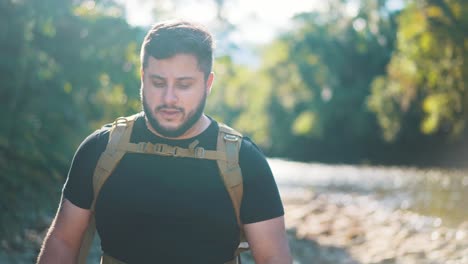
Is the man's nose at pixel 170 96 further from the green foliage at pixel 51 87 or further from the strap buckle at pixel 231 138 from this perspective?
the green foliage at pixel 51 87

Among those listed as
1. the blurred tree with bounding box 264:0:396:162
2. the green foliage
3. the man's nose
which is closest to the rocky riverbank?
the green foliage

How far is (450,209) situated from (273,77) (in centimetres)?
3742

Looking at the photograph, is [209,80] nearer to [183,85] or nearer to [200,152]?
[183,85]

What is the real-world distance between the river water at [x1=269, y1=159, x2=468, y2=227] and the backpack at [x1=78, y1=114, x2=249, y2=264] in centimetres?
1357

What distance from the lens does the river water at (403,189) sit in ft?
58.1

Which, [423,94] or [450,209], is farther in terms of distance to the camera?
[423,94]

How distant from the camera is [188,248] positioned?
8.23 ft

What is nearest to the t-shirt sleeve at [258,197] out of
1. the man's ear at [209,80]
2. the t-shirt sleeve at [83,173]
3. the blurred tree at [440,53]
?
the man's ear at [209,80]

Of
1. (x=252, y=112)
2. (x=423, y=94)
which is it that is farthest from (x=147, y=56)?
(x=252, y=112)

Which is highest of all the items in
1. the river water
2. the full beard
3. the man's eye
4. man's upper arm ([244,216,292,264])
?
the man's eye

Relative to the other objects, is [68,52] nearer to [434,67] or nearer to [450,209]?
[450,209]

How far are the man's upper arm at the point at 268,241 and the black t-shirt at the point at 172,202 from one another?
3cm

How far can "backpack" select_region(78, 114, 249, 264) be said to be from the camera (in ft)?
8.09

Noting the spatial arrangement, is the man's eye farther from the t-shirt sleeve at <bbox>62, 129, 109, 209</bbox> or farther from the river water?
the river water
